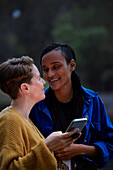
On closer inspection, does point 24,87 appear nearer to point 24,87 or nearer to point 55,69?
point 24,87

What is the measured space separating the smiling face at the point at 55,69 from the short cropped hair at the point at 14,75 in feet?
1.50

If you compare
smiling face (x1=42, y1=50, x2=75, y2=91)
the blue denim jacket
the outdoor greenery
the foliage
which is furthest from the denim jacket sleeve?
the foliage

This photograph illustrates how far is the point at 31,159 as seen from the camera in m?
1.48

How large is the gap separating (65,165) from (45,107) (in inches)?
19.7

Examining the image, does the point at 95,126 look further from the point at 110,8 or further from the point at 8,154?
the point at 110,8

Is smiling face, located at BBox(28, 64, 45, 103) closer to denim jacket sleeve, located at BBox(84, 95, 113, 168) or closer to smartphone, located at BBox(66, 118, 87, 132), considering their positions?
smartphone, located at BBox(66, 118, 87, 132)

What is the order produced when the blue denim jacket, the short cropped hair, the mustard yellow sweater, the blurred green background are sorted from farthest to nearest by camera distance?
the blurred green background, the blue denim jacket, the short cropped hair, the mustard yellow sweater

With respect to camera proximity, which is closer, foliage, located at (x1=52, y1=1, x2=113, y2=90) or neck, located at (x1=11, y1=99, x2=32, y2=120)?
neck, located at (x1=11, y1=99, x2=32, y2=120)

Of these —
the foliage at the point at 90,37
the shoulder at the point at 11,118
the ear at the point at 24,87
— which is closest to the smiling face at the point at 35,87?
the ear at the point at 24,87

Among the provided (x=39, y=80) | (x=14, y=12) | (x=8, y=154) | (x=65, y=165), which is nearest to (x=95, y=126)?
(x=65, y=165)

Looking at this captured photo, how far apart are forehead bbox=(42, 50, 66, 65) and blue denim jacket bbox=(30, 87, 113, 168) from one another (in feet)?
1.16

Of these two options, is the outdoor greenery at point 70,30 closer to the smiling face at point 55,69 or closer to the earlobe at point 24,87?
the smiling face at point 55,69

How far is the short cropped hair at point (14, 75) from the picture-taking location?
1.64m

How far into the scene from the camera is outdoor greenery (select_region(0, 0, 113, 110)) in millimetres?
25344
